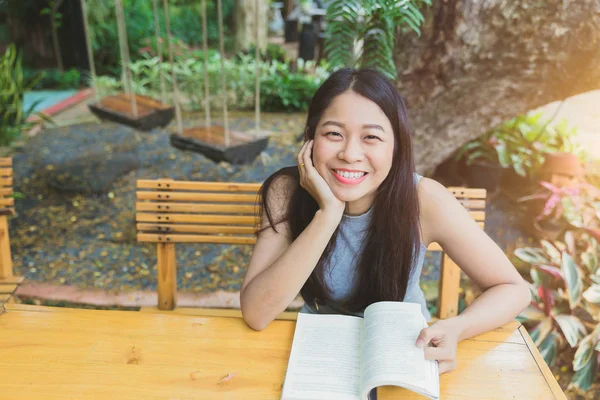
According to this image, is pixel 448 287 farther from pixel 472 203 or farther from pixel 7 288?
pixel 7 288

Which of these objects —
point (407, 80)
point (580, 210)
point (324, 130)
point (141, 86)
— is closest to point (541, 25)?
point (407, 80)

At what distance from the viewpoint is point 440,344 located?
48.5 inches

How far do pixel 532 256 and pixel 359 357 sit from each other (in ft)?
6.17

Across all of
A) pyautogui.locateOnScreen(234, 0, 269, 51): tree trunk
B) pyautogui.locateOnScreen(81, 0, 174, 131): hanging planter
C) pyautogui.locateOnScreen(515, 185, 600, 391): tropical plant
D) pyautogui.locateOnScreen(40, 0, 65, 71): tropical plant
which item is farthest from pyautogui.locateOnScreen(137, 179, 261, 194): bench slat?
pyautogui.locateOnScreen(40, 0, 65, 71): tropical plant

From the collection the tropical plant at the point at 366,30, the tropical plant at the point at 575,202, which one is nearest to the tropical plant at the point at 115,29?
the tropical plant at the point at 366,30

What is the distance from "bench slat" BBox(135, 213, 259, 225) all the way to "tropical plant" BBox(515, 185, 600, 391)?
1475 millimetres

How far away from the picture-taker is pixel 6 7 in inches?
353

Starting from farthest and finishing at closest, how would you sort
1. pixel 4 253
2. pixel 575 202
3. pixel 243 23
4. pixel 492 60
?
pixel 243 23
pixel 575 202
pixel 492 60
pixel 4 253

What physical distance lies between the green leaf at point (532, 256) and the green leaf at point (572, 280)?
24 cm

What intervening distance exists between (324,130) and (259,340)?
617 millimetres

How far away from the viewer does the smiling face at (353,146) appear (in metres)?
1.43

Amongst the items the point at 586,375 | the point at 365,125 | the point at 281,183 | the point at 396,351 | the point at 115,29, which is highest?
the point at 365,125

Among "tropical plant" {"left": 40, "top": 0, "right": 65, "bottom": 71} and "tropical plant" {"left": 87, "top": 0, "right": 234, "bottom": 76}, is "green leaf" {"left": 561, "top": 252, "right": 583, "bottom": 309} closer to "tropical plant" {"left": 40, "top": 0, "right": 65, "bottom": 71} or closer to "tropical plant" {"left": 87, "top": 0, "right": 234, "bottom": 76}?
"tropical plant" {"left": 87, "top": 0, "right": 234, "bottom": 76}

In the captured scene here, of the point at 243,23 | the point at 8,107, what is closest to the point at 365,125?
the point at 8,107
